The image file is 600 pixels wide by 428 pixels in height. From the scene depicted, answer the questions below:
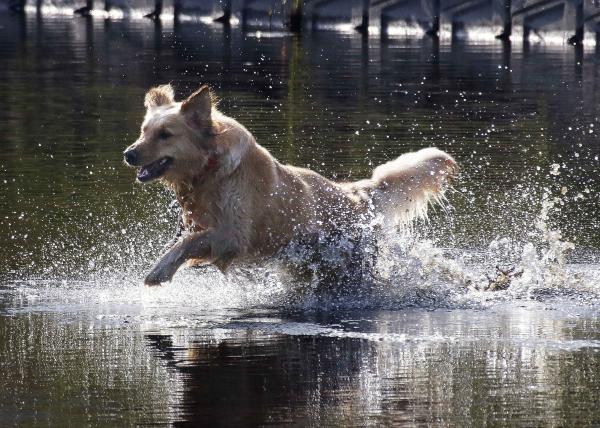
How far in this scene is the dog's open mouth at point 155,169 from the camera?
912cm

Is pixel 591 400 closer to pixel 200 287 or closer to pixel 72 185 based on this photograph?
pixel 200 287

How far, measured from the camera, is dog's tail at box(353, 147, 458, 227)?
10.2 meters

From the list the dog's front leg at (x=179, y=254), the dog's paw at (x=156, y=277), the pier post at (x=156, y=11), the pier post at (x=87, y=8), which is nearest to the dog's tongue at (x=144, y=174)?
the dog's front leg at (x=179, y=254)

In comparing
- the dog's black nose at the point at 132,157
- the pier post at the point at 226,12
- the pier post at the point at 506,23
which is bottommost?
the dog's black nose at the point at 132,157

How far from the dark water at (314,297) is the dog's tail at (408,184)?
202mm

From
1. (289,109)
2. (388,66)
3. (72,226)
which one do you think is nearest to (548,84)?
(388,66)

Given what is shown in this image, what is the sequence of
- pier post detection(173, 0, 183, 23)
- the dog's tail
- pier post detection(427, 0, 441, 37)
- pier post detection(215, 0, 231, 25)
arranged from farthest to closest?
pier post detection(173, 0, 183, 23)
pier post detection(215, 0, 231, 25)
pier post detection(427, 0, 441, 37)
the dog's tail

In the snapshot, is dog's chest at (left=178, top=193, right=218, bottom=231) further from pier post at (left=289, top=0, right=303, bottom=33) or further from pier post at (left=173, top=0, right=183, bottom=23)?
pier post at (left=173, top=0, right=183, bottom=23)

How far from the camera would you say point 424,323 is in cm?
878

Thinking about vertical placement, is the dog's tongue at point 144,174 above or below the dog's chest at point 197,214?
above

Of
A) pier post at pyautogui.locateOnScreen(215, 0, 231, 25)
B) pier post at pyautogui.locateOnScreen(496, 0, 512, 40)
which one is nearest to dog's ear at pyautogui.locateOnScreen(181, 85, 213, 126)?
pier post at pyautogui.locateOnScreen(496, 0, 512, 40)

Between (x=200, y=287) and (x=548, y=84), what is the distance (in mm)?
15098

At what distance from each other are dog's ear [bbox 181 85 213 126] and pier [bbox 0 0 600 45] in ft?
78.5

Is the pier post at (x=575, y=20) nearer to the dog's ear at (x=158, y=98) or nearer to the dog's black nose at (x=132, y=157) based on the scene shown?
the dog's ear at (x=158, y=98)
